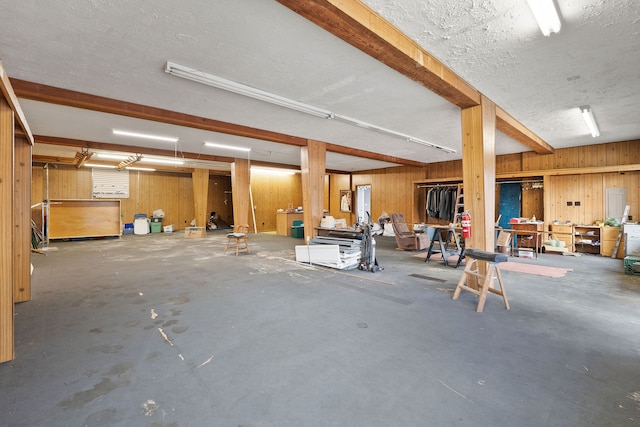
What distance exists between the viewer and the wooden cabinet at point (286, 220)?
11492mm

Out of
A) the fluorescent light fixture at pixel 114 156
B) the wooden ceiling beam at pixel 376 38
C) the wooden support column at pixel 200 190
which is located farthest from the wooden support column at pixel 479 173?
the fluorescent light fixture at pixel 114 156

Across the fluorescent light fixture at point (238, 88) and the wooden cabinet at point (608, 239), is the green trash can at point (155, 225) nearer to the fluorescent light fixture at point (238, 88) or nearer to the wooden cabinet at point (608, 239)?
the fluorescent light fixture at point (238, 88)

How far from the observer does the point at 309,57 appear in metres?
3.18

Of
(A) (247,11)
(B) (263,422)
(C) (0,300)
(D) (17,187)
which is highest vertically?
(A) (247,11)

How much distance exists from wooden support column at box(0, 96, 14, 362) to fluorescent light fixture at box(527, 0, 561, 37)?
4.13 m

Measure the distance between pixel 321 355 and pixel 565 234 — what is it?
26.9 feet

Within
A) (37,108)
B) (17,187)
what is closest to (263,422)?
(17,187)

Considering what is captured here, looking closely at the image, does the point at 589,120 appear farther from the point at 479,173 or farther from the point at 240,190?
the point at 240,190

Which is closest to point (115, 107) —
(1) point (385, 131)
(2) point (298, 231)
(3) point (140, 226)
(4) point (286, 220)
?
(1) point (385, 131)

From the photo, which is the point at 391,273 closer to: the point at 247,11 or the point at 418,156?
the point at 247,11

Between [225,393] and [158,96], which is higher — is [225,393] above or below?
below

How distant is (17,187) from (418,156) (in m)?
9.68

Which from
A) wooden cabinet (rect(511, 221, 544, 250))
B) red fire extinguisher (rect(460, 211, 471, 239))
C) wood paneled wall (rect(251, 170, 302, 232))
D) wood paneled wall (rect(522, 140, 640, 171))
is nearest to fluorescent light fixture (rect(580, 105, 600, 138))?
wood paneled wall (rect(522, 140, 640, 171))

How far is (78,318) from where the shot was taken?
117 inches
